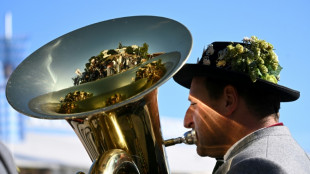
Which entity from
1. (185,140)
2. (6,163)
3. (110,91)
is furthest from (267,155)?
(6,163)

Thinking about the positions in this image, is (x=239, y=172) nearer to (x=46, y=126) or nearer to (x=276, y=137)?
(x=276, y=137)

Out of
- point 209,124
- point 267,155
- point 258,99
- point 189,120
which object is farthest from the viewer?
point 189,120

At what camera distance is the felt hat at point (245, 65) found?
359 centimetres

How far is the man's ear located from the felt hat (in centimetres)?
6

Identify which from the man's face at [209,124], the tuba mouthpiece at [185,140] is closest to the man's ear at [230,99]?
the man's face at [209,124]

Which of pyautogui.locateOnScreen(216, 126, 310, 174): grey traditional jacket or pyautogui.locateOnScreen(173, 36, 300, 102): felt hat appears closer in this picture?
pyautogui.locateOnScreen(216, 126, 310, 174): grey traditional jacket

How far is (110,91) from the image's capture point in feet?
11.4

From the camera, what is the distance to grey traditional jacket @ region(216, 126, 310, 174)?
301 centimetres

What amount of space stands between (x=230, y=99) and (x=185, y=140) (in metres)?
0.36

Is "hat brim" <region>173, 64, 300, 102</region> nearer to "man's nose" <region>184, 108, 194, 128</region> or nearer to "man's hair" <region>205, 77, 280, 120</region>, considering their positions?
"man's hair" <region>205, 77, 280, 120</region>

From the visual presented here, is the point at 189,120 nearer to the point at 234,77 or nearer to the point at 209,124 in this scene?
the point at 209,124

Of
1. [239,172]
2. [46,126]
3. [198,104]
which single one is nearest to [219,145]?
[198,104]

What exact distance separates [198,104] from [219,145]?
0.97ft

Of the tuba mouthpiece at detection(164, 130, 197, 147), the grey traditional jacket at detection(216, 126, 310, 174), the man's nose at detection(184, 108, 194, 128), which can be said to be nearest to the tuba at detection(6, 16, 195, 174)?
the tuba mouthpiece at detection(164, 130, 197, 147)
